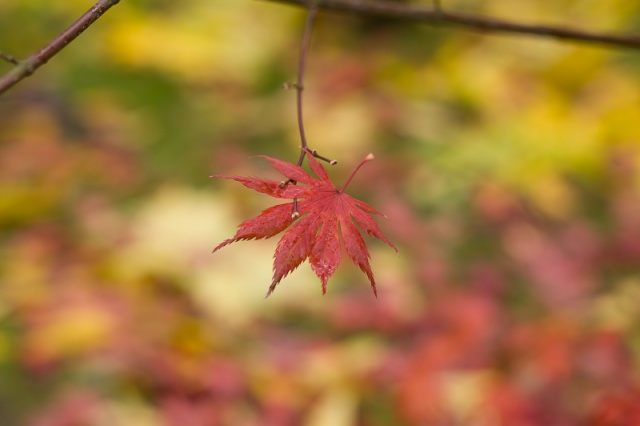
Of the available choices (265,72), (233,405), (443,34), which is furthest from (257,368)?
(443,34)

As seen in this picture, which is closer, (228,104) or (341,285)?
(341,285)

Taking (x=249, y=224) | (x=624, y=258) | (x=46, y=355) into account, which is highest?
(x=249, y=224)

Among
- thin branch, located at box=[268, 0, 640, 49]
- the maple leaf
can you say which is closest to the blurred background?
thin branch, located at box=[268, 0, 640, 49]

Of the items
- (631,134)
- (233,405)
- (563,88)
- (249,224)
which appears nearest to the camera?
(249,224)

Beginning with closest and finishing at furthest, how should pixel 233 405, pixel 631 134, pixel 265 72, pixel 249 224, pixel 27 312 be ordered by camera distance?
pixel 249 224, pixel 233 405, pixel 27 312, pixel 631 134, pixel 265 72

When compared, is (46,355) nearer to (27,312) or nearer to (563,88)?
(27,312)

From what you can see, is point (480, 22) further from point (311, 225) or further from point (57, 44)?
point (57, 44)

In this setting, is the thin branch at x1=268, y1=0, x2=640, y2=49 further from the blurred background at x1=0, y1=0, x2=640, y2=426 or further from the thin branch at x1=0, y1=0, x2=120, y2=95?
the blurred background at x1=0, y1=0, x2=640, y2=426
